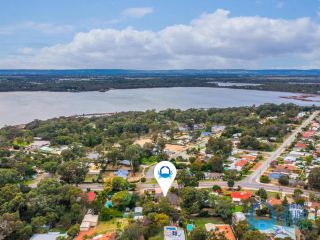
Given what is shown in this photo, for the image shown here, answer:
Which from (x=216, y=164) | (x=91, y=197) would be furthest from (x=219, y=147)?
(x=91, y=197)

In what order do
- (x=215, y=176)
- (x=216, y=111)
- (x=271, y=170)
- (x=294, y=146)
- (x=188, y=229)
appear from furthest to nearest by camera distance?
(x=216, y=111) → (x=294, y=146) → (x=271, y=170) → (x=215, y=176) → (x=188, y=229)

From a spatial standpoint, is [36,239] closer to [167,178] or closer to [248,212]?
[167,178]

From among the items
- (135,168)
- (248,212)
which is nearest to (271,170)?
(248,212)

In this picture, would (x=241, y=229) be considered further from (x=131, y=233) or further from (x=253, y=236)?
(x=131, y=233)

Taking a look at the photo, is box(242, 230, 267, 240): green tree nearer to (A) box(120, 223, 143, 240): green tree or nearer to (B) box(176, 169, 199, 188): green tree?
(A) box(120, 223, 143, 240): green tree

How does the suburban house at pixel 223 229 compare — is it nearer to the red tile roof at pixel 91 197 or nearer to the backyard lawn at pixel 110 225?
the backyard lawn at pixel 110 225

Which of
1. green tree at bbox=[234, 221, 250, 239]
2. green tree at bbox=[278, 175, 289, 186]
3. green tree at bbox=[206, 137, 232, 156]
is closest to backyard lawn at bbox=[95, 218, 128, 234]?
green tree at bbox=[234, 221, 250, 239]
